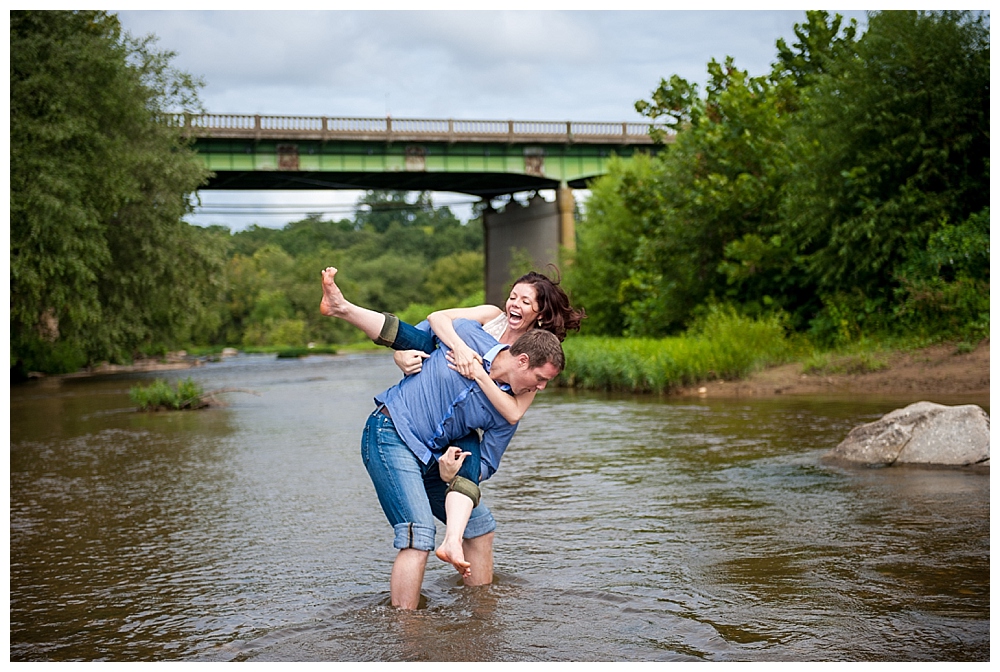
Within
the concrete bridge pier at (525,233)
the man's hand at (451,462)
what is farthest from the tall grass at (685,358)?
the concrete bridge pier at (525,233)

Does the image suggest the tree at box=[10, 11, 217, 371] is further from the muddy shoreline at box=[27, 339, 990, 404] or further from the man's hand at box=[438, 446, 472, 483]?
the man's hand at box=[438, 446, 472, 483]

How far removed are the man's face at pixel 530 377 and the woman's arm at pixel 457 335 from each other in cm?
18

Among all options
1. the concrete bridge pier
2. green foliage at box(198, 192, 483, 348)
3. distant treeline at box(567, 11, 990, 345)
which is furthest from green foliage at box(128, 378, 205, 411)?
green foliage at box(198, 192, 483, 348)

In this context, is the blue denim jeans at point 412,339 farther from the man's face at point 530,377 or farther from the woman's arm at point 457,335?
the man's face at point 530,377

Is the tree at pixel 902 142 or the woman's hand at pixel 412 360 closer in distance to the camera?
the woman's hand at pixel 412 360

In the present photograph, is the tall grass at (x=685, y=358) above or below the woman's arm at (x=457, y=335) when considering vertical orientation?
below

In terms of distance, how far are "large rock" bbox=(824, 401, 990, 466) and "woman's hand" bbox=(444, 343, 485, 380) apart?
6239mm

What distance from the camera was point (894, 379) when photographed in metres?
18.8

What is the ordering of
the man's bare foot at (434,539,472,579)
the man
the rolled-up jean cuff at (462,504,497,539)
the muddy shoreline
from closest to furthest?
the man's bare foot at (434,539,472,579)
the man
the rolled-up jean cuff at (462,504,497,539)
the muddy shoreline

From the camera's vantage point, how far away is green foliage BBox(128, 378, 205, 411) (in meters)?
21.1

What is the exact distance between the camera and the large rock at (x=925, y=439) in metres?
9.87

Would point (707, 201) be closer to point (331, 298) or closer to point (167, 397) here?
point (167, 397)

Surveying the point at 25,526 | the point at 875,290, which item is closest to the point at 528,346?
the point at 25,526

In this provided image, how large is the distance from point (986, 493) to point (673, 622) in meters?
4.10
